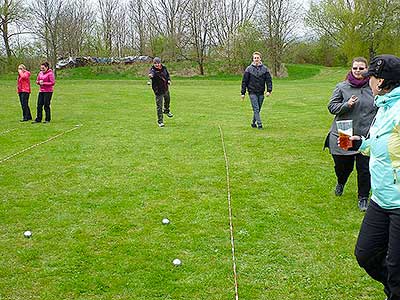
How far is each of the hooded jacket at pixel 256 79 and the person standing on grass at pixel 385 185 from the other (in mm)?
8255

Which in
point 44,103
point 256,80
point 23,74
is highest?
point 23,74

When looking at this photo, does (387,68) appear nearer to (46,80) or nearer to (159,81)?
(159,81)

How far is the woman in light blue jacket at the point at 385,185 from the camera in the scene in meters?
3.03

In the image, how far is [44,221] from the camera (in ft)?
18.2

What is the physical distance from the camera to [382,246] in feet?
10.5

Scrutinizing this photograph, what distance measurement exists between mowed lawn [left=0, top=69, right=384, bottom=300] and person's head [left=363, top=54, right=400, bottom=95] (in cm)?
175

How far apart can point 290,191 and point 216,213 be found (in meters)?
1.47

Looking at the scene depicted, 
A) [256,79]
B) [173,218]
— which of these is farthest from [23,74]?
[173,218]

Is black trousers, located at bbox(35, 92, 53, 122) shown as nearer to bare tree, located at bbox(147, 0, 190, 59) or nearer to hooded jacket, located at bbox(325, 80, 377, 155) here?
hooded jacket, located at bbox(325, 80, 377, 155)

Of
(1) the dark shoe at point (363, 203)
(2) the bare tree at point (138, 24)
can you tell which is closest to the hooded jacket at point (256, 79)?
(1) the dark shoe at point (363, 203)

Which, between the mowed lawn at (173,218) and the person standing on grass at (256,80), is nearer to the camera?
the mowed lawn at (173,218)

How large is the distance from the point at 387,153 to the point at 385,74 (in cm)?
57

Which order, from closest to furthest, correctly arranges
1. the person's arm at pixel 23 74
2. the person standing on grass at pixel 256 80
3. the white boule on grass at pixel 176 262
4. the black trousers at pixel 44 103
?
the white boule on grass at pixel 176 262
the person standing on grass at pixel 256 80
the black trousers at pixel 44 103
the person's arm at pixel 23 74

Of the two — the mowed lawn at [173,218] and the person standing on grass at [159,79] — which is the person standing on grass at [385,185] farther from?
the person standing on grass at [159,79]
